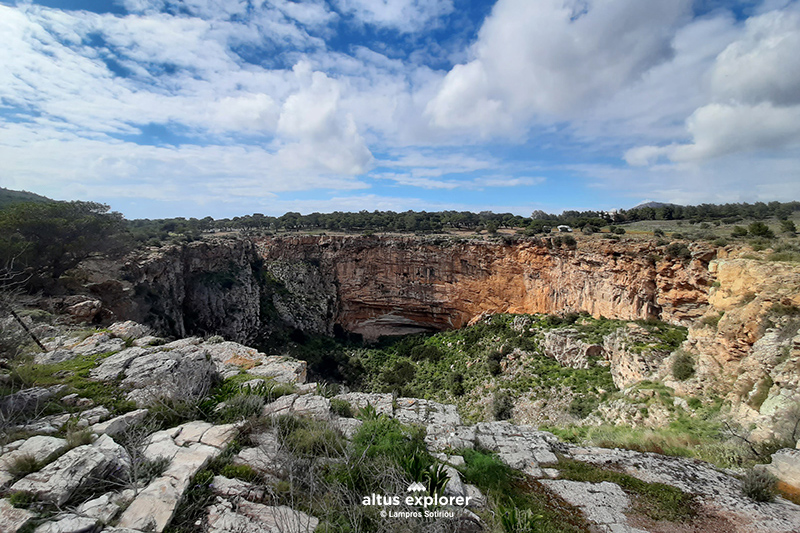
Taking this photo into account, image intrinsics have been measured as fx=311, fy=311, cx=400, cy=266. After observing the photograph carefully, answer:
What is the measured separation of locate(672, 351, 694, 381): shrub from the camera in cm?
1044

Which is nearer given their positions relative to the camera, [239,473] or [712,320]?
[239,473]

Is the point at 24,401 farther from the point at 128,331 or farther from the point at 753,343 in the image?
the point at 753,343

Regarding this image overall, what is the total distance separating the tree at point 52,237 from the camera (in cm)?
1164

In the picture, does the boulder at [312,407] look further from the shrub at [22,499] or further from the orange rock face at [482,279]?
the orange rock face at [482,279]

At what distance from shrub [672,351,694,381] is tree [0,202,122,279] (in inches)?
907

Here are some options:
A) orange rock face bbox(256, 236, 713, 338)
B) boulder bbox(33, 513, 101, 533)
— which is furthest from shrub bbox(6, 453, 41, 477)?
orange rock face bbox(256, 236, 713, 338)

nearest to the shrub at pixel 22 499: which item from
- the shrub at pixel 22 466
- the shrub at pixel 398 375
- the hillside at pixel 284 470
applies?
the hillside at pixel 284 470

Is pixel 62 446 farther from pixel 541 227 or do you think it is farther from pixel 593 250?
pixel 541 227

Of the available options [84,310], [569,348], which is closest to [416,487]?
[84,310]

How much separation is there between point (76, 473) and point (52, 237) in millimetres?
15187

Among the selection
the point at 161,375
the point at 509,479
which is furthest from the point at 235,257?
the point at 509,479

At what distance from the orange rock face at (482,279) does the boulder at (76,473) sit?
68.7 feet

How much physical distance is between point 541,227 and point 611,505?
30.8 metres

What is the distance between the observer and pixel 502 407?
15.3 m
